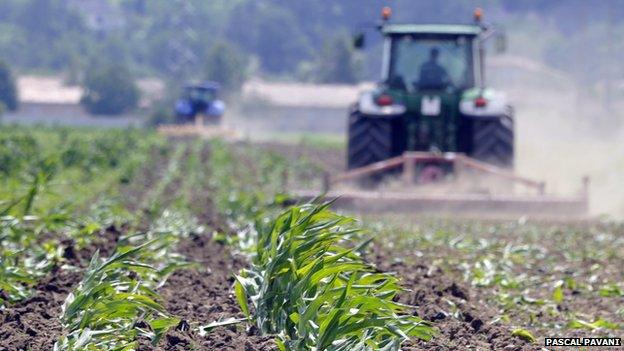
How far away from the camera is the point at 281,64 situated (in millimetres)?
100000

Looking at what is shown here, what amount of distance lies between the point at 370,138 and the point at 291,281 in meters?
10.3

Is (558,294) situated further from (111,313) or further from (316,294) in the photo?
(111,313)

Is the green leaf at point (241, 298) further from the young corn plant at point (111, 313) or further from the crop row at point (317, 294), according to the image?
the young corn plant at point (111, 313)

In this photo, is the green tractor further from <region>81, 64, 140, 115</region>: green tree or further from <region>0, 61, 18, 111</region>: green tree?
<region>0, 61, 18, 111</region>: green tree

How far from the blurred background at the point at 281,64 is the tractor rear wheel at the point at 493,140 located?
19.8ft

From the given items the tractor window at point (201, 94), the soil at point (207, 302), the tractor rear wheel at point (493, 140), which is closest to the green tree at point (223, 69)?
the tractor window at point (201, 94)

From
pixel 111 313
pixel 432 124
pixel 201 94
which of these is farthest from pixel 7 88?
pixel 111 313

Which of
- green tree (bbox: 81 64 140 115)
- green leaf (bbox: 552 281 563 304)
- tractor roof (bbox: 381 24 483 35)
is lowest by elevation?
green tree (bbox: 81 64 140 115)

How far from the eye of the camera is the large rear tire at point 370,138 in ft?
51.5

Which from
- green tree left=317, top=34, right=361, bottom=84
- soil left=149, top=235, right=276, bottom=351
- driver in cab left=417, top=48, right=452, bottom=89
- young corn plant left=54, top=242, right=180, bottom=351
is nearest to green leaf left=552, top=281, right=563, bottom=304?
soil left=149, top=235, right=276, bottom=351

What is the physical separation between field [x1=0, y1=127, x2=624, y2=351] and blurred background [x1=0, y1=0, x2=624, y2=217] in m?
12.1

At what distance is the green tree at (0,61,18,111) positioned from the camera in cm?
6412

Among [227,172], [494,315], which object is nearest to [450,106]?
[227,172]

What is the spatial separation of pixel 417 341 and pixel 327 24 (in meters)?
96.4
